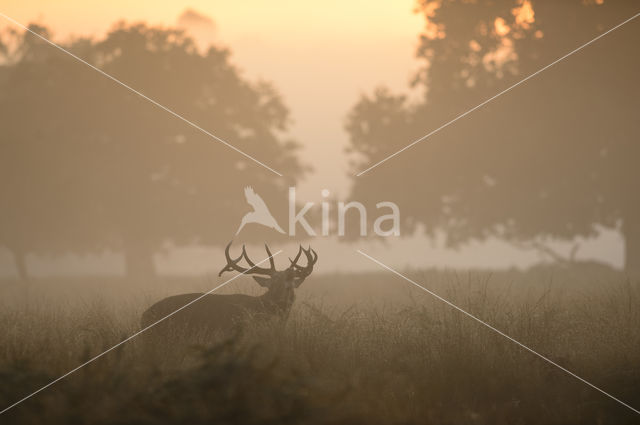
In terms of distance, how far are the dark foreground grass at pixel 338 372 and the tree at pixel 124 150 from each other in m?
16.2

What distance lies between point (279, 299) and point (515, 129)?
14.6 m

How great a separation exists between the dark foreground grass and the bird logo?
52.9 feet

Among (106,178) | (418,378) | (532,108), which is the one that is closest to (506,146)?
(532,108)

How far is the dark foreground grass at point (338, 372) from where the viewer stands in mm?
5094

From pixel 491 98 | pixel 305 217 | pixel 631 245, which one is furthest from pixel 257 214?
pixel 631 245

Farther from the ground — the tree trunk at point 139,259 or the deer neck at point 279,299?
the tree trunk at point 139,259

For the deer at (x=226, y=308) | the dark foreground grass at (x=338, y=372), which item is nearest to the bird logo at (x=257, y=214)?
the deer at (x=226, y=308)

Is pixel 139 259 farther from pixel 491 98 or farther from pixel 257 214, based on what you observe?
pixel 491 98

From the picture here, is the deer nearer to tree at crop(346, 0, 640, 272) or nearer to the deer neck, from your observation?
the deer neck

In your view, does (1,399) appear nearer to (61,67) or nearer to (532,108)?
(532,108)

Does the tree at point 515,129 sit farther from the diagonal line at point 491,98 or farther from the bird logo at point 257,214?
the bird logo at point 257,214

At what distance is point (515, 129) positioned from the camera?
2177cm

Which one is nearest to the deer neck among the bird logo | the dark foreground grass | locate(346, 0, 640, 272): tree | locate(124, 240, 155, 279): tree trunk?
the dark foreground grass

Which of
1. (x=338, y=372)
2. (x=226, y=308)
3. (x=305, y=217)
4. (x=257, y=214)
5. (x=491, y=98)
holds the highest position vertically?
(x=491, y=98)
